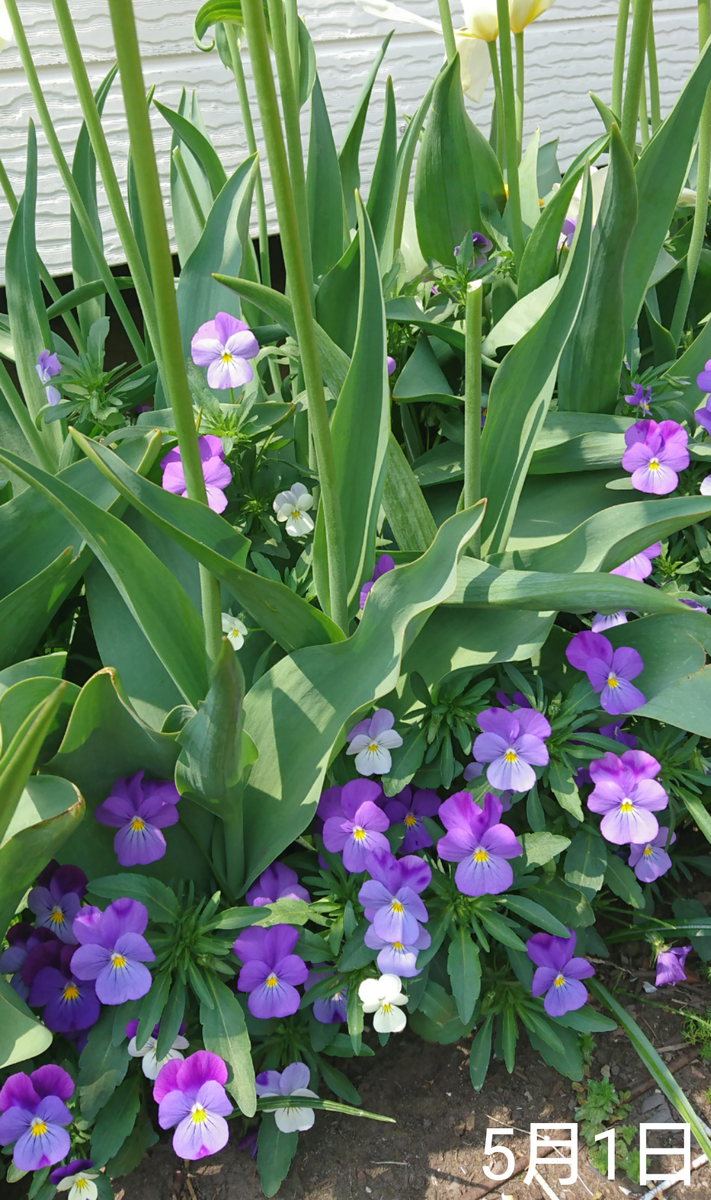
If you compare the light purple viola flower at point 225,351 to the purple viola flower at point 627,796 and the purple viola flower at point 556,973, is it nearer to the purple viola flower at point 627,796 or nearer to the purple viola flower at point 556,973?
the purple viola flower at point 627,796

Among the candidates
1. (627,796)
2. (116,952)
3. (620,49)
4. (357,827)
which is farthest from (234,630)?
(620,49)

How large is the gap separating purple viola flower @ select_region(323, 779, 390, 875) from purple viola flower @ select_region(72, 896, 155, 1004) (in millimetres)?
237

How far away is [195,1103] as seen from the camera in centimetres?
95

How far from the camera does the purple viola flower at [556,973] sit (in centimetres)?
108

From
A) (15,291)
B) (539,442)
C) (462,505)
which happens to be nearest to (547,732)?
(462,505)

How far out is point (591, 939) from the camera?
125 cm

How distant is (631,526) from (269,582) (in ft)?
1.58

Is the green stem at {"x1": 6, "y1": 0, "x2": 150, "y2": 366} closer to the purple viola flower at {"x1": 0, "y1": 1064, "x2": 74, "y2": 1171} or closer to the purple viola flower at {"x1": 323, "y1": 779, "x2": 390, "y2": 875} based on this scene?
the purple viola flower at {"x1": 323, "y1": 779, "x2": 390, "y2": 875}

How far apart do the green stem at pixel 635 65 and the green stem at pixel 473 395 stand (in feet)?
1.30

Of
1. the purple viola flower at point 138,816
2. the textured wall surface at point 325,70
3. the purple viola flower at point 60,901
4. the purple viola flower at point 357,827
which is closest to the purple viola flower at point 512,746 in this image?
the purple viola flower at point 357,827

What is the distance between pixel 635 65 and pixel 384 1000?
1303 millimetres

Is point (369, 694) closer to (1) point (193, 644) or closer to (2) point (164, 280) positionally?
(1) point (193, 644)

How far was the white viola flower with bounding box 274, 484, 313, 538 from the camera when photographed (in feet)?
4.24

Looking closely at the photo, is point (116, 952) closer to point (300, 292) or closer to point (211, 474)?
point (211, 474)
